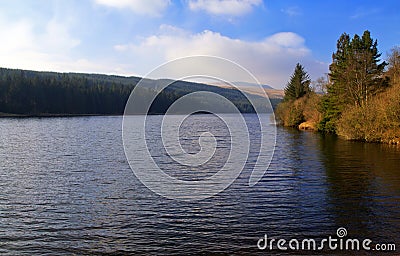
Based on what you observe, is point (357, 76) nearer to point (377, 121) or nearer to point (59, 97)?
point (377, 121)

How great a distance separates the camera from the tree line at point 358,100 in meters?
37.6

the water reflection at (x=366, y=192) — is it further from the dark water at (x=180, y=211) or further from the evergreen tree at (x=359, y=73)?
the evergreen tree at (x=359, y=73)

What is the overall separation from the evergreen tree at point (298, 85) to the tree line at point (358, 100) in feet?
14.4

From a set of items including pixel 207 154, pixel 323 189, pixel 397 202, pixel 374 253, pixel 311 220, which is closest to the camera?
pixel 374 253

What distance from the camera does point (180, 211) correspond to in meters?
14.2

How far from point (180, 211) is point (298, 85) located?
223 ft

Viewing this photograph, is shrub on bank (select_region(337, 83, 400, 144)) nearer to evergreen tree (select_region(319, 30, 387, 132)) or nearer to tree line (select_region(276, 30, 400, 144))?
tree line (select_region(276, 30, 400, 144))

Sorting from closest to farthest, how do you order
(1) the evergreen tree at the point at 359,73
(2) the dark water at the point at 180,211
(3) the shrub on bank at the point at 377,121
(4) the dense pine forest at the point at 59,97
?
(2) the dark water at the point at 180,211 < (3) the shrub on bank at the point at 377,121 < (1) the evergreen tree at the point at 359,73 < (4) the dense pine forest at the point at 59,97

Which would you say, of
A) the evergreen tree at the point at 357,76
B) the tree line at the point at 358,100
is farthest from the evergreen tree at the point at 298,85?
the evergreen tree at the point at 357,76

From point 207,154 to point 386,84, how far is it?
103 ft

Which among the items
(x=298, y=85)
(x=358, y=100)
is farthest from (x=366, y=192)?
(x=298, y=85)

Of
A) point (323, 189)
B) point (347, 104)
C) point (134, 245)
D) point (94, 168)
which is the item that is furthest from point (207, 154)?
point (347, 104)

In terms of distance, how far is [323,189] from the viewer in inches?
704

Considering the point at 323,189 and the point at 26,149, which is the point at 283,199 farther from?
the point at 26,149
